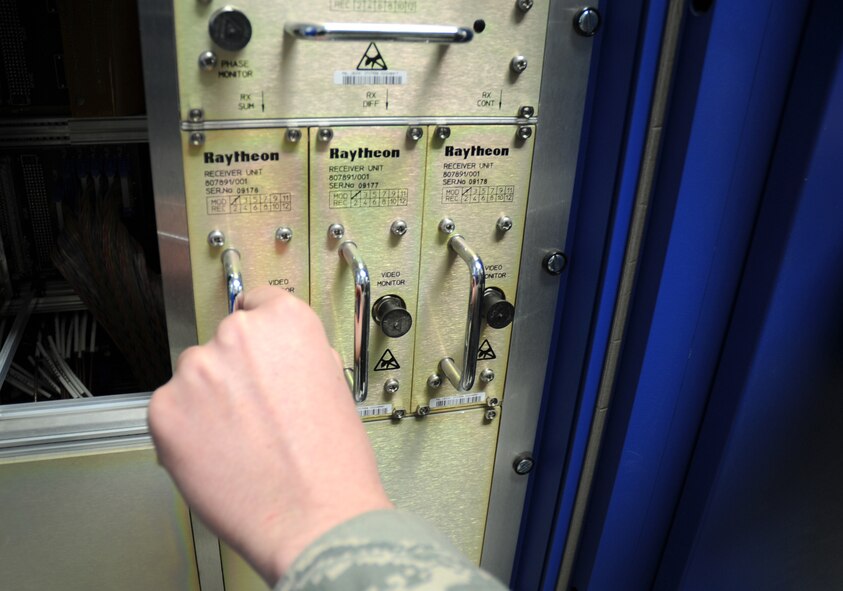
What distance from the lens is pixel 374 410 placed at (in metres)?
1.06

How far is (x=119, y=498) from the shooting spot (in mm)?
979

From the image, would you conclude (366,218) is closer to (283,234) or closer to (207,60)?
(283,234)

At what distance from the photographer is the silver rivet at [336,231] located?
0.91 metres

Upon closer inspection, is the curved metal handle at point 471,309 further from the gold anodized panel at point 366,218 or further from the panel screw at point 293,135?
the panel screw at point 293,135

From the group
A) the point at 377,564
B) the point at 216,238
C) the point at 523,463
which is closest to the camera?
the point at 377,564

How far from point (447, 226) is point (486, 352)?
24 cm

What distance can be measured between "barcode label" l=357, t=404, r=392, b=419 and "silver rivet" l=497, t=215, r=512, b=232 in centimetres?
33

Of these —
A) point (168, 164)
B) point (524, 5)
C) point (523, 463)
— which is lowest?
point (523, 463)

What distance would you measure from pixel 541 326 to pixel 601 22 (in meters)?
0.47

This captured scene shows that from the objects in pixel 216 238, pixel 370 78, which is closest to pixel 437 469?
pixel 216 238

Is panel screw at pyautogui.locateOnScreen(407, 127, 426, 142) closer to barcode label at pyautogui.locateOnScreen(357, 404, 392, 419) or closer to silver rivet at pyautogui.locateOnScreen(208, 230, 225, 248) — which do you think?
silver rivet at pyautogui.locateOnScreen(208, 230, 225, 248)

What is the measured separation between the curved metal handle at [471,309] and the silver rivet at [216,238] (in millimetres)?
323

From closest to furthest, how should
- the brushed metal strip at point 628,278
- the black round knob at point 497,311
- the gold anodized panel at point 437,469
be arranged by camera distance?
the brushed metal strip at point 628,278 < the black round knob at point 497,311 < the gold anodized panel at point 437,469

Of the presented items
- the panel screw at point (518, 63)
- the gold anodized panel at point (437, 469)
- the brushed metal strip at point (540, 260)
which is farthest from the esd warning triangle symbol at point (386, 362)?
the panel screw at point (518, 63)
